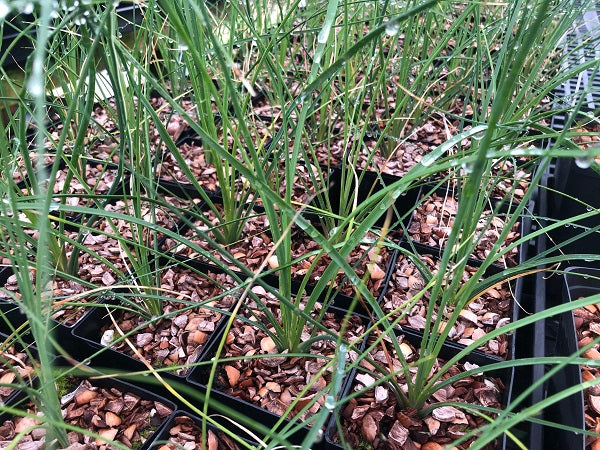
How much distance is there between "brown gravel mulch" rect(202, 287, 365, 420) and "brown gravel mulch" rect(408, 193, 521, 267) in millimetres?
290

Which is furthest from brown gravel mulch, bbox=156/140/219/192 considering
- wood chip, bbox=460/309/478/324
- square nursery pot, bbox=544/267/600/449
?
square nursery pot, bbox=544/267/600/449

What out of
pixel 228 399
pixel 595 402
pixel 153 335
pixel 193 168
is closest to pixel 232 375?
pixel 228 399

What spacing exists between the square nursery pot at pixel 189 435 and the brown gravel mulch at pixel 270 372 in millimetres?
59

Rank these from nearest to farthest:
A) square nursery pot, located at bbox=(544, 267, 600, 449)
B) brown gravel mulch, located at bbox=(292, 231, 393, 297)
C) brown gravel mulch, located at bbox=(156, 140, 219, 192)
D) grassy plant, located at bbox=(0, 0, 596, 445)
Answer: grassy plant, located at bbox=(0, 0, 596, 445), square nursery pot, located at bbox=(544, 267, 600, 449), brown gravel mulch, located at bbox=(292, 231, 393, 297), brown gravel mulch, located at bbox=(156, 140, 219, 192)

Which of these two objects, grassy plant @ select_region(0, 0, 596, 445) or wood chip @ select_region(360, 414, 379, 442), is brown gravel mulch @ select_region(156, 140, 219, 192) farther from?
wood chip @ select_region(360, 414, 379, 442)

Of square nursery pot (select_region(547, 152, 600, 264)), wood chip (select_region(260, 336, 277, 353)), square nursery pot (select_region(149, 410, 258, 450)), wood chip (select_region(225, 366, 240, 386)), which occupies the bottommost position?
square nursery pot (select_region(149, 410, 258, 450))

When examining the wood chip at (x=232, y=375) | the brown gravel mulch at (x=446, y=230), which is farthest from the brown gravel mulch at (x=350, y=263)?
→ the wood chip at (x=232, y=375)

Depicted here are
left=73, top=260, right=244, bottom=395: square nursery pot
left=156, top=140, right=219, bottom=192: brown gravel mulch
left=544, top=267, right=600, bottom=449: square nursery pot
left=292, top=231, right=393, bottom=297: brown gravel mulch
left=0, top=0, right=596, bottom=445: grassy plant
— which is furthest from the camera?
left=156, top=140, right=219, bottom=192: brown gravel mulch

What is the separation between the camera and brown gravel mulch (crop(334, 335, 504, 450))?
60 cm

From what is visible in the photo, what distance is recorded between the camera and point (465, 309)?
78 cm

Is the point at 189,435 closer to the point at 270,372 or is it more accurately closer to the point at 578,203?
the point at 270,372

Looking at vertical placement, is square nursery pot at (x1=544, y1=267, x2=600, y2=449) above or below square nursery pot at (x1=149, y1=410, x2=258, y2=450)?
above

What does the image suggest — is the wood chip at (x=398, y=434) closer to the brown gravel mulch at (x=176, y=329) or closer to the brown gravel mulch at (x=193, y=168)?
the brown gravel mulch at (x=176, y=329)

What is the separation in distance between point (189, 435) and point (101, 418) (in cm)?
13
